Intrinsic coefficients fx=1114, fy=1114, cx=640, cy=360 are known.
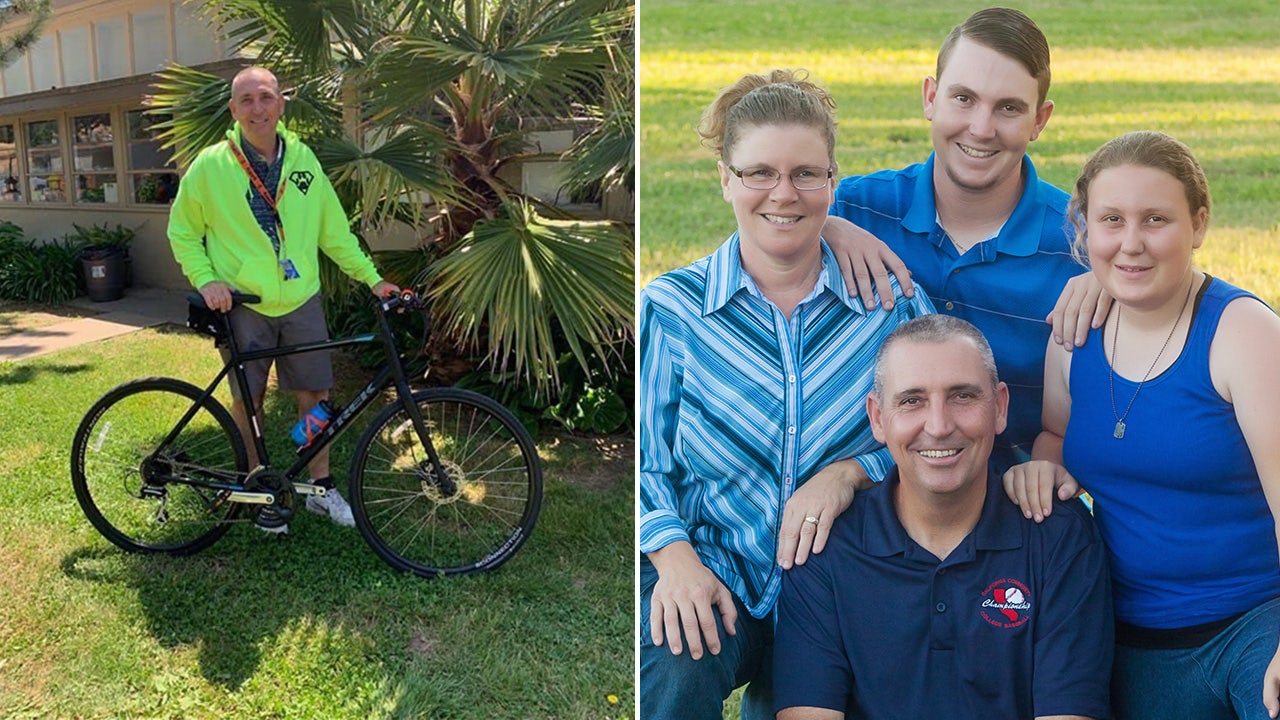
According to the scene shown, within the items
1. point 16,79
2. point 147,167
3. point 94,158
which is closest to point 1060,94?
point 147,167

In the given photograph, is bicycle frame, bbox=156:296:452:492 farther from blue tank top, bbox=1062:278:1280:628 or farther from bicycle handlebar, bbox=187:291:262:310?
blue tank top, bbox=1062:278:1280:628

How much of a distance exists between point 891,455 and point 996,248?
1.12ft

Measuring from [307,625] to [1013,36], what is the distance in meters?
2.77

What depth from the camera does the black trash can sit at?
9065 mm

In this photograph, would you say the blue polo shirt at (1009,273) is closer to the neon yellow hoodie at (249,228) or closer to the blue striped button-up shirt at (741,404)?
the blue striped button-up shirt at (741,404)

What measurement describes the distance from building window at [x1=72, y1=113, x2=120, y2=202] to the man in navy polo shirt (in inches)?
392

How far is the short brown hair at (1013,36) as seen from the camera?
153 cm

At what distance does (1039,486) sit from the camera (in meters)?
1.56

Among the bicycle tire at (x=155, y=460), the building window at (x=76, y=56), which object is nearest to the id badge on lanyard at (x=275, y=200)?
the bicycle tire at (x=155, y=460)

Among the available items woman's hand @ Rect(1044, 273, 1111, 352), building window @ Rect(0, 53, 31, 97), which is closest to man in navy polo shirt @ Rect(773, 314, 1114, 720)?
woman's hand @ Rect(1044, 273, 1111, 352)

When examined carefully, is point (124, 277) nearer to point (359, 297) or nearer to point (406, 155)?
point (359, 297)

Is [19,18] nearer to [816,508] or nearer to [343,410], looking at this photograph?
[343,410]

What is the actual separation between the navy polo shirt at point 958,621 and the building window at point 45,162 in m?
10.8

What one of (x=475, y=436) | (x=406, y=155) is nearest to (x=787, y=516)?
(x=475, y=436)
